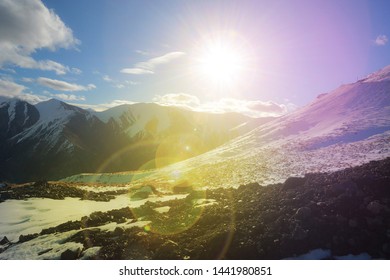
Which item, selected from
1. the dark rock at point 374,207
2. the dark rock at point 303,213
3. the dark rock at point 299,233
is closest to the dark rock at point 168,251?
the dark rock at point 299,233

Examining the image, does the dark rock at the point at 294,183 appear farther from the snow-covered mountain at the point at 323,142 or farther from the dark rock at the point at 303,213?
the snow-covered mountain at the point at 323,142

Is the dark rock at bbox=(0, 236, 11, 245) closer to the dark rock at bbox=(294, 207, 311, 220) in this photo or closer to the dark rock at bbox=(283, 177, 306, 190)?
the dark rock at bbox=(294, 207, 311, 220)

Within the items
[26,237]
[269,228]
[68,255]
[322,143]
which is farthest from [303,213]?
[322,143]

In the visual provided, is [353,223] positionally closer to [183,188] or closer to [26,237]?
[26,237]

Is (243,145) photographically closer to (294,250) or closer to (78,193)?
(78,193)

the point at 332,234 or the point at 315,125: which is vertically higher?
the point at 315,125
